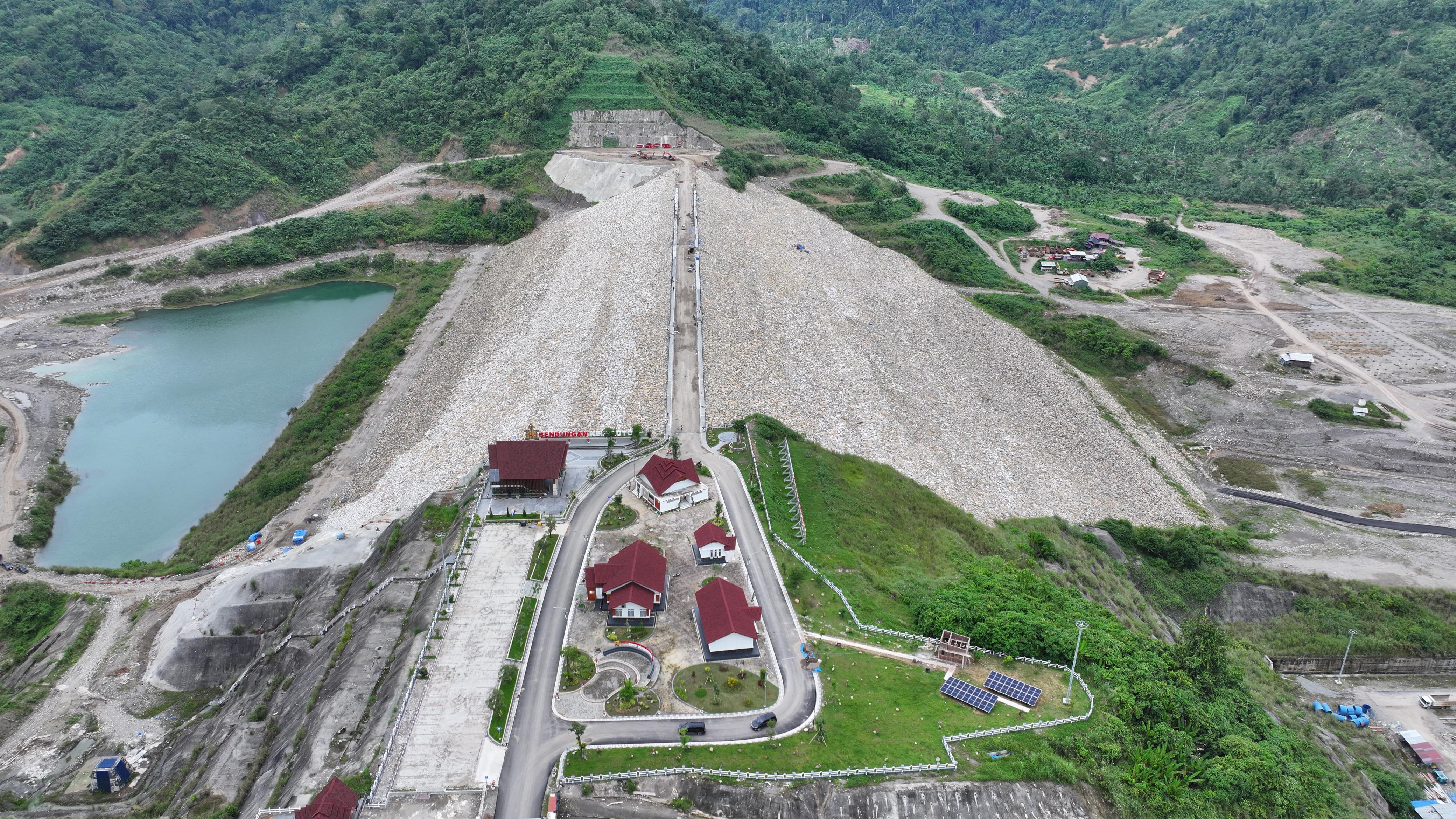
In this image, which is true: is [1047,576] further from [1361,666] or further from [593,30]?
[593,30]

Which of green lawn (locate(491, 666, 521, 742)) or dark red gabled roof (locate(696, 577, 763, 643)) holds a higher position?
dark red gabled roof (locate(696, 577, 763, 643))

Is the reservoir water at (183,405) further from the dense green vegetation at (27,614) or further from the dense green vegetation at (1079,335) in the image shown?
the dense green vegetation at (1079,335)

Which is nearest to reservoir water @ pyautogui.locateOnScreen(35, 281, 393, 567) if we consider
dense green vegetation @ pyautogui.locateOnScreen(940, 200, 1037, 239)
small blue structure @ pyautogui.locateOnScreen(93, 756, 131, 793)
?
small blue structure @ pyautogui.locateOnScreen(93, 756, 131, 793)

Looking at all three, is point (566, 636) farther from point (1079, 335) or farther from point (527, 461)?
point (1079, 335)

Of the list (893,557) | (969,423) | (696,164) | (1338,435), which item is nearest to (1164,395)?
(1338,435)

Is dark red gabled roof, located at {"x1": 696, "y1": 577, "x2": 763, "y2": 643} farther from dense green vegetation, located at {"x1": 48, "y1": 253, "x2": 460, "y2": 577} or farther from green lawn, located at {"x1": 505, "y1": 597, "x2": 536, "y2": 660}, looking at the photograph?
dense green vegetation, located at {"x1": 48, "y1": 253, "x2": 460, "y2": 577}
